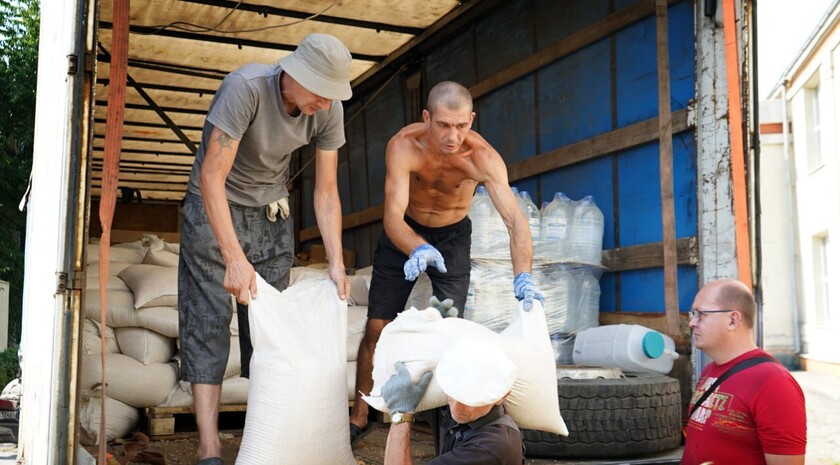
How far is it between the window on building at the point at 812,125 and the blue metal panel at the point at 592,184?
9682 millimetres

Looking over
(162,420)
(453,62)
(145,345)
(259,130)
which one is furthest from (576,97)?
(162,420)

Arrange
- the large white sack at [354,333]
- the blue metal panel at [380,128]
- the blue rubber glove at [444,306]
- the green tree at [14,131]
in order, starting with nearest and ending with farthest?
1. the blue rubber glove at [444,306]
2. the large white sack at [354,333]
3. the blue metal panel at [380,128]
4. the green tree at [14,131]

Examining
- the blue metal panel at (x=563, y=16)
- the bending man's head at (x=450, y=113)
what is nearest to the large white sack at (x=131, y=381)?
the bending man's head at (x=450, y=113)

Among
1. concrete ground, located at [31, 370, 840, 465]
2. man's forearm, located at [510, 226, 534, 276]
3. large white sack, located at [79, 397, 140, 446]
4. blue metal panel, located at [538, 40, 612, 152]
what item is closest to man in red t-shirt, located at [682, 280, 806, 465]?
concrete ground, located at [31, 370, 840, 465]

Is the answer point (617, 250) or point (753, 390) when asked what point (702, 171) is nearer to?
point (617, 250)

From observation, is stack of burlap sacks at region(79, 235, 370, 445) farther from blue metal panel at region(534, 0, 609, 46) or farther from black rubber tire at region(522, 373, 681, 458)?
blue metal panel at region(534, 0, 609, 46)

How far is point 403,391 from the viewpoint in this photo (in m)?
2.31

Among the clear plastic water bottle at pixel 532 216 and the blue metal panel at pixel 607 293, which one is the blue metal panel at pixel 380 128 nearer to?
the clear plastic water bottle at pixel 532 216

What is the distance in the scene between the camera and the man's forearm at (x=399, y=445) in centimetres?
240

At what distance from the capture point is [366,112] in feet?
26.3

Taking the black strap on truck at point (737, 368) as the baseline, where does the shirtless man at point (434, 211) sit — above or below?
above

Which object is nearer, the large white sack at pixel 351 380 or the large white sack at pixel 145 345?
the large white sack at pixel 351 380

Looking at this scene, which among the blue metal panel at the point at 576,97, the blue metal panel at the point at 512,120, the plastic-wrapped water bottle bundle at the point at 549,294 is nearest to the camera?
the plastic-wrapped water bottle bundle at the point at 549,294

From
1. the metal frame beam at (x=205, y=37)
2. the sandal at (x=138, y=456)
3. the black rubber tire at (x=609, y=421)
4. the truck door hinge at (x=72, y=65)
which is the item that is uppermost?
the metal frame beam at (x=205, y=37)
